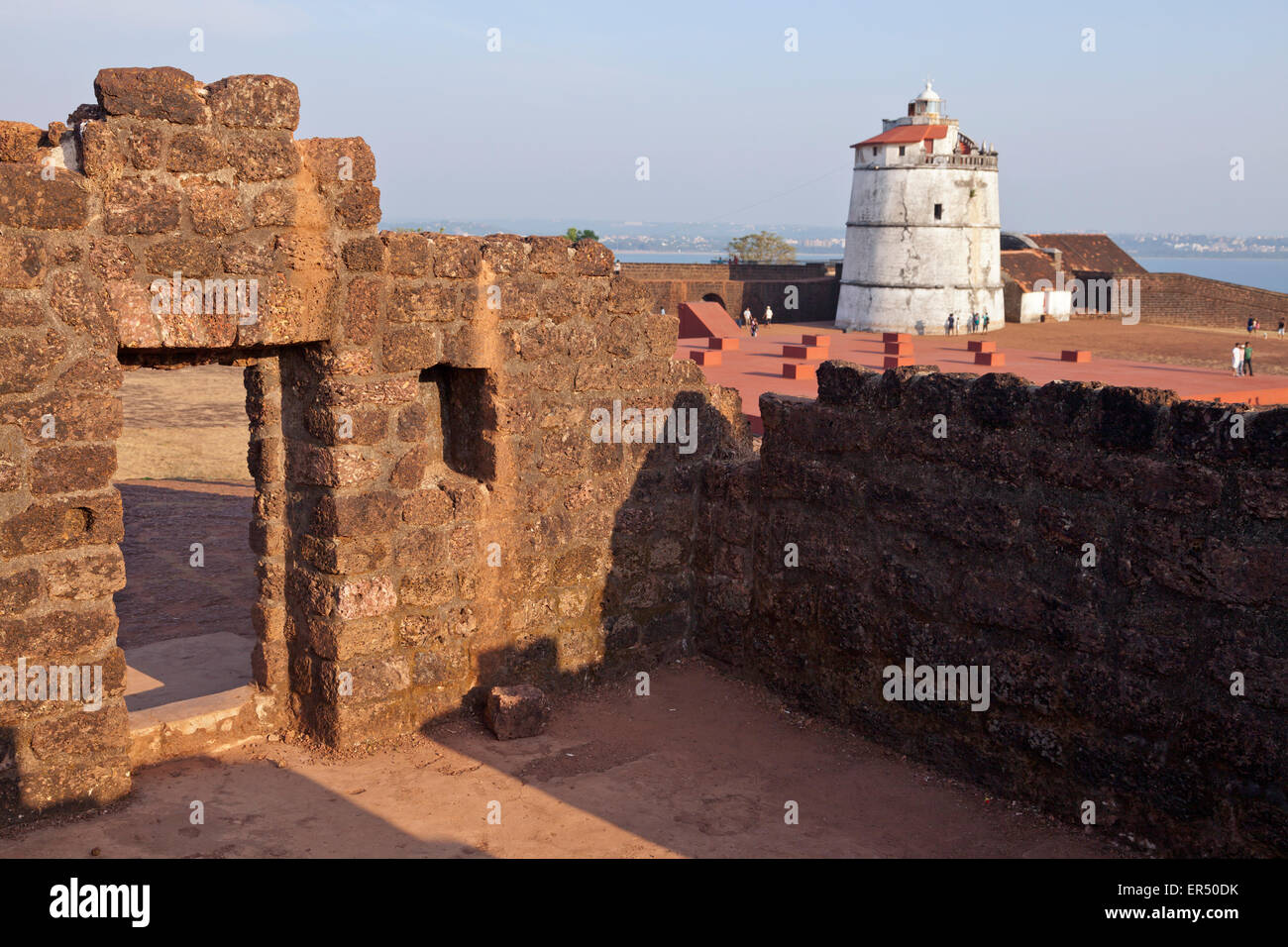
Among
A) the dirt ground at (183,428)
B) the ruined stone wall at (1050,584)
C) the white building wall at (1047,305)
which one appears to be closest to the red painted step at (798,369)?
the dirt ground at (183,428)

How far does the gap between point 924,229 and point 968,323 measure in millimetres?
3668

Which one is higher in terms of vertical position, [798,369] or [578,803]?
[798,369]

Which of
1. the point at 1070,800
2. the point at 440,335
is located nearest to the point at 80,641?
the point at 440,335

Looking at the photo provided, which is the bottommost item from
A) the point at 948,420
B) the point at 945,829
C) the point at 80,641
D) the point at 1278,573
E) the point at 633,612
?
the point at 945,829

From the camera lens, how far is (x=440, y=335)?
6027 millimetres

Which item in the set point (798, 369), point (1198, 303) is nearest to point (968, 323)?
point (1198, 303)

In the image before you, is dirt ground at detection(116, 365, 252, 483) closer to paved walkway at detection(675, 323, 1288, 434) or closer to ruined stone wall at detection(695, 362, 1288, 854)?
paved walkway at detection(675, 323, 1288, 434)

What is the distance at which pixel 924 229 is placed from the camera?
39.8m

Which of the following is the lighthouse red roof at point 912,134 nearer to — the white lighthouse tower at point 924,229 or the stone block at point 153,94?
the white lighthouse tower at point 924,229

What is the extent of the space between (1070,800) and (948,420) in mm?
1875

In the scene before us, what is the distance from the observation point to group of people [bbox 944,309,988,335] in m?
39.8

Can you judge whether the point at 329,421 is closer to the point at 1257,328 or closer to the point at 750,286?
the point at 750,286

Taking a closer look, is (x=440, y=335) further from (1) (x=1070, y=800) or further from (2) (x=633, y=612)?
(1) (x=1070, y=800)

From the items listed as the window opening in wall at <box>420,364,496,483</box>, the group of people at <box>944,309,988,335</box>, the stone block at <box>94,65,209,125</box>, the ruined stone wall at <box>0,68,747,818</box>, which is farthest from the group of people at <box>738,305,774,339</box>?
the stone block at <box>94,65,209,125</box>
